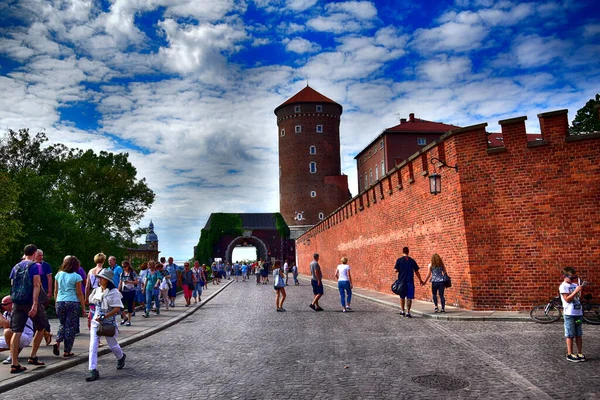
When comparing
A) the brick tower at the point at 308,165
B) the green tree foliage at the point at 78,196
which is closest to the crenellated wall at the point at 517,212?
the green tree foliage at the point at 78,196

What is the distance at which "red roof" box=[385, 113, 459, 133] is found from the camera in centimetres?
6091

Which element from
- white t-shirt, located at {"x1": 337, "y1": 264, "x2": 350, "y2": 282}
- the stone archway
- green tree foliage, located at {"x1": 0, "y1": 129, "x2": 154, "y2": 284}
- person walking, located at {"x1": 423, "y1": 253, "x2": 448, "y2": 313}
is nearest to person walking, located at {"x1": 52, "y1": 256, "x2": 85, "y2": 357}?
white t-shirt, located at {"x1": 337, "y1": 264, "x2": 350, "y2": 282}

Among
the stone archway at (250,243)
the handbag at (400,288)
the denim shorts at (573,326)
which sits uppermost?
the stone archway at (250,243)

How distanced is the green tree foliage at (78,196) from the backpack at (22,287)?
2861cm

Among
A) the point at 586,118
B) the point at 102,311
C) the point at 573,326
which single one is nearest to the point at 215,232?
the point at 586,118

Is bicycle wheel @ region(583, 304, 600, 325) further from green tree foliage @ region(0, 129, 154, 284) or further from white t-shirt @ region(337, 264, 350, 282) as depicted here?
green tree foliage @ region(0, 129, 154, 284)

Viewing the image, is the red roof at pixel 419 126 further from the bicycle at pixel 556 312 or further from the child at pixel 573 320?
the child at pixel 573 320

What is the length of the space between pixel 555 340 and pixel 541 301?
4099 mm

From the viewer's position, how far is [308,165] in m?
71.1

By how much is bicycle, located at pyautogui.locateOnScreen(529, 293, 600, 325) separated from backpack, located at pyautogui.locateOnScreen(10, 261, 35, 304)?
9983 mm

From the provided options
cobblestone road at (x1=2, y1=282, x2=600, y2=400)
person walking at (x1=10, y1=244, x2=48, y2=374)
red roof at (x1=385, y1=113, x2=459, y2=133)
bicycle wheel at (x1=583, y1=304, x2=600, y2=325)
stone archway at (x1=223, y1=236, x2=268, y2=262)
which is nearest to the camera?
cobblestone road at (x1=2, y1=282, x2=600, y2=400)

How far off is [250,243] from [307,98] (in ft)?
76.3

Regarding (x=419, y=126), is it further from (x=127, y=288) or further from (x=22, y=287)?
(x=22, y=287)

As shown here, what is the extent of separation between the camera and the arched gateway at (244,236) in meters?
72.1
